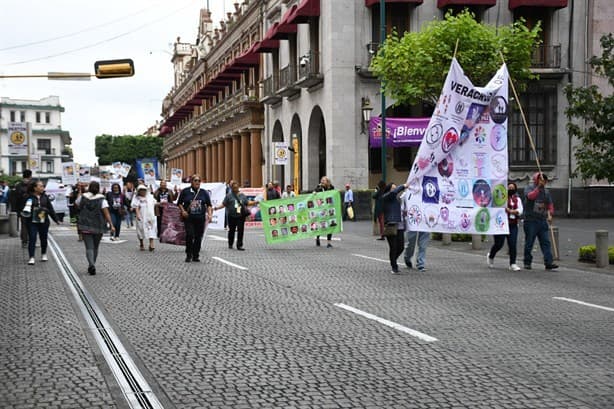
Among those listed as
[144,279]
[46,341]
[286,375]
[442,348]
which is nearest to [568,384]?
[442,348]

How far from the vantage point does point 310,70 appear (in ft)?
120

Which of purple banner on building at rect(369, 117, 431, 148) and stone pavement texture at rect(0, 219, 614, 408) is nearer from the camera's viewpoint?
stone pavement texture at rect(0, 219, 614, 408)

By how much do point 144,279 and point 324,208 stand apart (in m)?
8.72

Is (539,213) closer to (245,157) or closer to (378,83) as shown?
(378,83)

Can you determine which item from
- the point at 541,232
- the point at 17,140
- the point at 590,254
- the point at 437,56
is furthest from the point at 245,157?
the point at 541,232

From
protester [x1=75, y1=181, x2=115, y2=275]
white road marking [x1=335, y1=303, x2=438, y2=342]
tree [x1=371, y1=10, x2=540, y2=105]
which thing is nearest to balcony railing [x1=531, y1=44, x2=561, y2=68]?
tree [x1=371, y1=10, x2=540, y2=105]

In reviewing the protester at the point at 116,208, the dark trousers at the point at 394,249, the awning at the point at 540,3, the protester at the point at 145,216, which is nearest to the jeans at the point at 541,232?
the dark trousers at the point at 394,249

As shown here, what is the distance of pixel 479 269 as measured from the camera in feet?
50.4

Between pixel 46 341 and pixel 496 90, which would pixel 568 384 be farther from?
pixel 496 90

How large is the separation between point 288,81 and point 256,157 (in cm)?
897

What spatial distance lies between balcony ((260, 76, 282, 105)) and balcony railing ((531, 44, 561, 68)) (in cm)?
1387

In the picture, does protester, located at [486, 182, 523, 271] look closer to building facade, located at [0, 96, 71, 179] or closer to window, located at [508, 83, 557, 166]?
window, located at [508, 83, 557, 166]

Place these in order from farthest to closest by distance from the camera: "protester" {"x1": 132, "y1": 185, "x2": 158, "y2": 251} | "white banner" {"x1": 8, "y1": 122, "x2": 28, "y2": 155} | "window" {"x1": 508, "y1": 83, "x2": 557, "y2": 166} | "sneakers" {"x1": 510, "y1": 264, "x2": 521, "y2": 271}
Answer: "window" {"x1": 508, "y1": 83, "x2": 557, "y2": 166}
"white banner" {"x1": 8, "y1": 122, "x2": 28, "y2": 155}
"protester" {"x1": 132, "y1": 185, "x2": 158, "y2": 251}
"sneakers" {"x1": 510, "y1": 264, "x2": 521, "y2": 271}

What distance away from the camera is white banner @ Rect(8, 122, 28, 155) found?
96.0 ft
